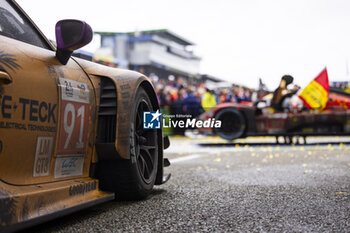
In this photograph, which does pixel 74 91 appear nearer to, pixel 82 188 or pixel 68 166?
pixel 68 166

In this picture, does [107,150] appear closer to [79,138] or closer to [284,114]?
[79,138]

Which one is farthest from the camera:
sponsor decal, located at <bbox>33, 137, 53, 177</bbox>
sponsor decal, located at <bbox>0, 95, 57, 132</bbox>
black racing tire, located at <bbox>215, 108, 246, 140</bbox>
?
black racing tire, located at <bbox>215, 108, 246, 140</bbox>

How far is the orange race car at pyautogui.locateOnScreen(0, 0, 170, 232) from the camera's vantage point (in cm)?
199

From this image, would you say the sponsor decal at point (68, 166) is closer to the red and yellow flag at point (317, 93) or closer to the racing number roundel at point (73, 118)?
the racing number roundel at point (73, 118)

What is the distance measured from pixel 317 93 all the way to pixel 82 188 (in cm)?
902

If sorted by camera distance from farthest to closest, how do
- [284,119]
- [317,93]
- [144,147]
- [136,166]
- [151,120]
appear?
[284,119]
[317,93]
[151,120]
[144,147]
[136,166]

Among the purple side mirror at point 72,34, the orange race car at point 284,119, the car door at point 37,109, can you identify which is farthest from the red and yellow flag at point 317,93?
the purple side mirror at point 72,34

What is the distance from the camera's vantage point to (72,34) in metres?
2.39

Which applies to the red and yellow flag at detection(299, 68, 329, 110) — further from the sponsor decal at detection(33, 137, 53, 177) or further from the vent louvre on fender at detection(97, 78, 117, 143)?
the sponsor decal at detection(33, 137, 53, 177)

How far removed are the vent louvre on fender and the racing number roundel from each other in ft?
0.45

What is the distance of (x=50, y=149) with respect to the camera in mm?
2314

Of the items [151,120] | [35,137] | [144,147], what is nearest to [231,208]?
[144,147]

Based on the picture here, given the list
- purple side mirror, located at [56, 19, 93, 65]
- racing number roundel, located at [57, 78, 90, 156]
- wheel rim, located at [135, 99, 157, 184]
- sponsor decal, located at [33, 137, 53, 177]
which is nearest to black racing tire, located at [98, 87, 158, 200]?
wheel rim, located at [135, 99, 157, 184]

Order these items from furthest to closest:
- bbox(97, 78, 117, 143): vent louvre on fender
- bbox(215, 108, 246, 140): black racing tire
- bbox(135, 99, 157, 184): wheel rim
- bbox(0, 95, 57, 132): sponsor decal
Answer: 1. bbox(215, 108, 246, 140): black racing tire
2. bbox(135, 99, 157, 184): wheel rim
3. bbox(97, 78, 117, 143): vent louvre on fender
4. bbox(0, 95, 57, 132): sponsor decal
